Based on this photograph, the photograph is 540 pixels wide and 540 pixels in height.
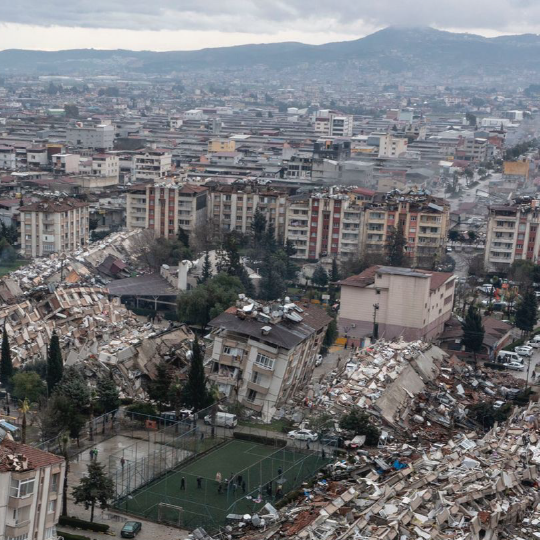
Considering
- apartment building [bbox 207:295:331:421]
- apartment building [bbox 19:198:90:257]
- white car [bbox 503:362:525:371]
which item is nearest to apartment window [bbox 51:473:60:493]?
apartment building [bbox 207:295:331:421]

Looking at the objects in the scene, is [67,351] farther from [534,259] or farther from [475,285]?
[534,259]

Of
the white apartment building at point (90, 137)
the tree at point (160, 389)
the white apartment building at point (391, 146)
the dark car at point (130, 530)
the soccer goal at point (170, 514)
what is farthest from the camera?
the white apartment building at point (90, 137)

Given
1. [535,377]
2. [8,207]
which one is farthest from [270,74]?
[535,377]

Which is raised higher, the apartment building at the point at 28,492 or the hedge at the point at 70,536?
the apartment building at the point at 28,492

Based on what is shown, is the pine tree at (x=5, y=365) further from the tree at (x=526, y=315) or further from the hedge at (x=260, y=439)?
the tree at (x=526, y=315)

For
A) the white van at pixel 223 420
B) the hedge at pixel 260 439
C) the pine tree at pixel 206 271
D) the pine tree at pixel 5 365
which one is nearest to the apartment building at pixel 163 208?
the pine tree at pixel 206 271
